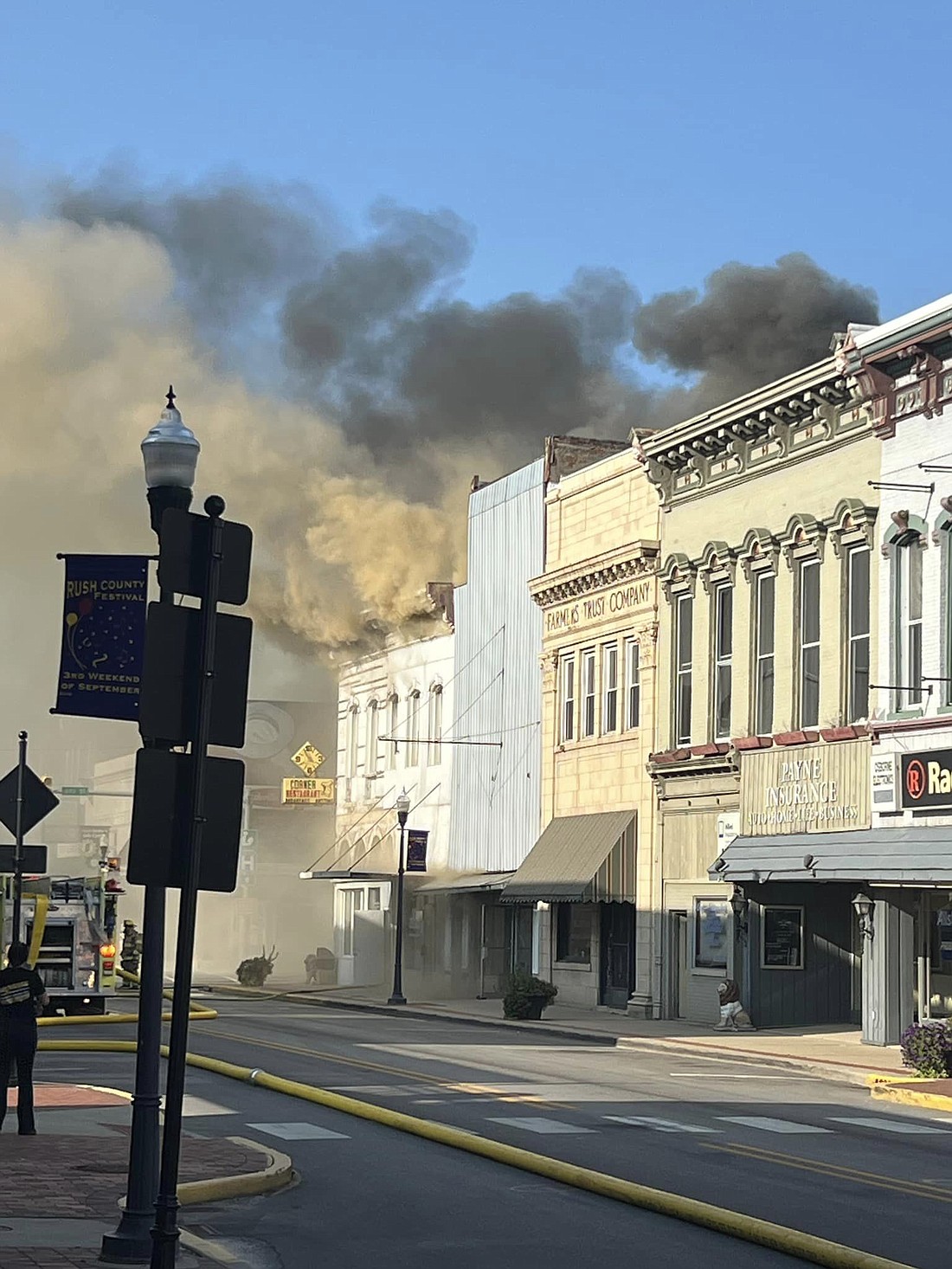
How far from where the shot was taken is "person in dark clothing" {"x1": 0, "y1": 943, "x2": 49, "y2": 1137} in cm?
1767

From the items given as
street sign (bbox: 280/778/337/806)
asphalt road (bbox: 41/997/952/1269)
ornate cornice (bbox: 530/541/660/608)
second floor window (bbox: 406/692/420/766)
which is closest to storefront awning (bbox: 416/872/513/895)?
second floor window (bbox: 406/692/420/766)

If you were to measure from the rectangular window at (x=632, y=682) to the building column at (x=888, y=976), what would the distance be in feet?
34.0

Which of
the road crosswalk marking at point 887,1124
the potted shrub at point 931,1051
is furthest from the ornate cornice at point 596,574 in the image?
the road crosswalk marking at point 887,1124

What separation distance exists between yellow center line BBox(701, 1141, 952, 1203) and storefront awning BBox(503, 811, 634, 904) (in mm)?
23228

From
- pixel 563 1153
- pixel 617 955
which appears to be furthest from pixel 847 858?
pixel 563 1153

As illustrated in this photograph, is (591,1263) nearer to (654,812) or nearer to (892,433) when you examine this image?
(892,433)

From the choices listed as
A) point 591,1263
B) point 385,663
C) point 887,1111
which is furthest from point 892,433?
point 385,663

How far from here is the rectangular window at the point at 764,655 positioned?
3697 cm

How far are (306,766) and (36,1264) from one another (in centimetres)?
6994

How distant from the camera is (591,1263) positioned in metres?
11.7

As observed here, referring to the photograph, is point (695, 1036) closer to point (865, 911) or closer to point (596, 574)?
point (865, 911)

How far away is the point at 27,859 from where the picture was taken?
30703mm

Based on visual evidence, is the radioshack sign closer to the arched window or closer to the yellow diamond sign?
the arched window

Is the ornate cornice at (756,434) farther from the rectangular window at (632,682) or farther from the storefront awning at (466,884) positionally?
the storefront awning at (466,884)
